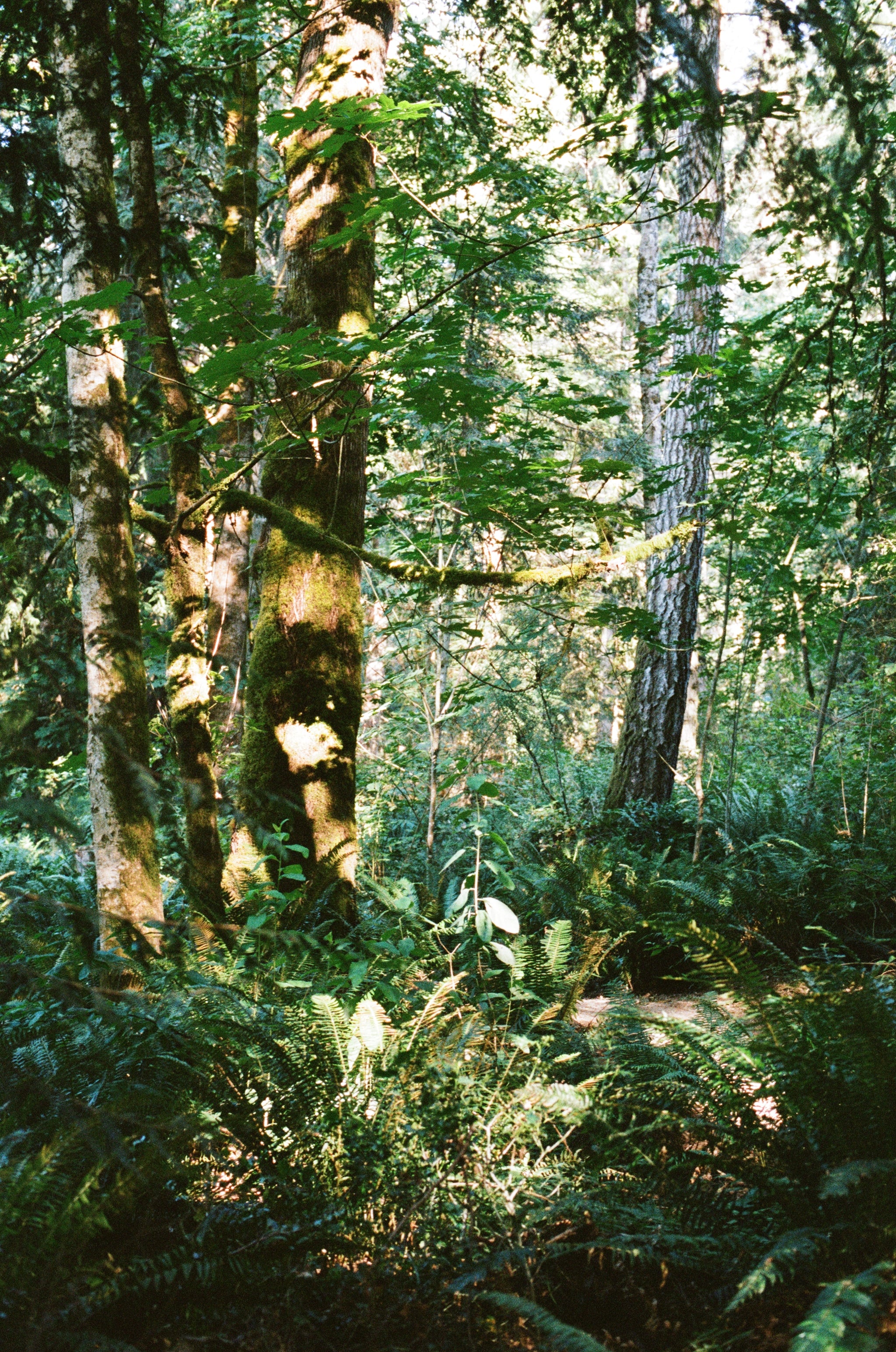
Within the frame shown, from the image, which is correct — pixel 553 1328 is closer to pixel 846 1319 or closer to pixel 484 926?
pixel 846 1319

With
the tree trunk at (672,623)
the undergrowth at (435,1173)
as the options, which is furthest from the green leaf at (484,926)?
the tree trunk at (672,623)

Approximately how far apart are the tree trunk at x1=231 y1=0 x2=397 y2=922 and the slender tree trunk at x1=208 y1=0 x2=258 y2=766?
44cm

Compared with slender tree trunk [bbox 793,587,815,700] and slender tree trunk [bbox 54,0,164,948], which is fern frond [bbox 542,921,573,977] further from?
slender tree trunk [bbox 793,587,815,700]

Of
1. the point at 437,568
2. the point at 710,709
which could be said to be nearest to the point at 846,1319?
the point at 437,568

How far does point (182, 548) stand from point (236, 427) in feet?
14.7

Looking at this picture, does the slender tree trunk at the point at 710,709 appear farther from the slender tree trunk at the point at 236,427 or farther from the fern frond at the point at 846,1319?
the fern frond at the point at 846,1319

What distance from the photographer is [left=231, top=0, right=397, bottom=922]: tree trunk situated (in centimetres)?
450

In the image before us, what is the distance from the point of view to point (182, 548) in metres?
4.36

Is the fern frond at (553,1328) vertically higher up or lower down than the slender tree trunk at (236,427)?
lower down

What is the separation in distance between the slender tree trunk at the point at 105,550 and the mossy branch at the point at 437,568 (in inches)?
39.1

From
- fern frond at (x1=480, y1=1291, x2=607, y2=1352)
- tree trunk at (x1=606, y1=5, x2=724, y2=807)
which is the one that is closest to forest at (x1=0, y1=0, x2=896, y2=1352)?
fern frond at (x1=480, y1=1291, x2=607, y2=1352)

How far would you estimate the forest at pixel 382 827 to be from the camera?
1.90 m

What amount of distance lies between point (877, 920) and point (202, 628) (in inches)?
206

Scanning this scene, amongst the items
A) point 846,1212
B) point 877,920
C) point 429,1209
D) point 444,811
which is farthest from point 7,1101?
point 444,811
